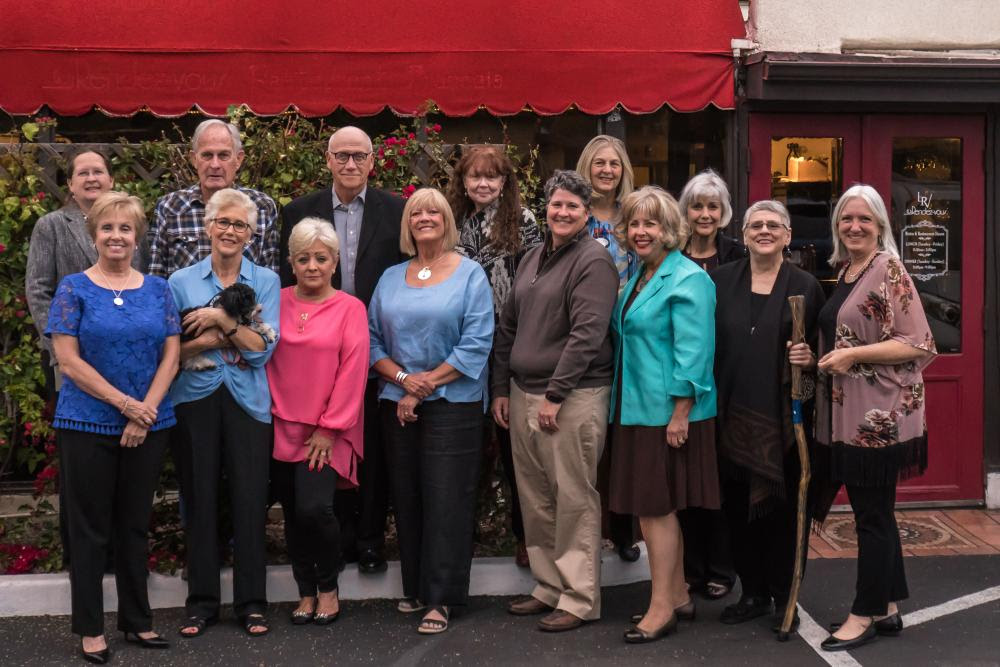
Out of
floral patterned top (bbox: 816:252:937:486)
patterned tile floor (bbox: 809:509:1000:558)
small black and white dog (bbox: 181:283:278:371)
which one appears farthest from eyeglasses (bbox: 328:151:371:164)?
patterned tile floor (bbox: 809:509:1000:558)

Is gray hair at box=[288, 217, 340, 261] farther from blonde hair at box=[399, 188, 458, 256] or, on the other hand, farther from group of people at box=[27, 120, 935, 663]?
blonde hair at box=[399, 188, 458, 256]

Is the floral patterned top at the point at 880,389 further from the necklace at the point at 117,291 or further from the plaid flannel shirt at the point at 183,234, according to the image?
the necklace at the point at 117,291

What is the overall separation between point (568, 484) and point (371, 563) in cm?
117

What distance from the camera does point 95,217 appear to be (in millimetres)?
4910

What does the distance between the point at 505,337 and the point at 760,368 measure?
121cm

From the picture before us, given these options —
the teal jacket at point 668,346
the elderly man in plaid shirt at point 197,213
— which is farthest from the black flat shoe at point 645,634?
the elderly man in plaid shirt at point 197,213

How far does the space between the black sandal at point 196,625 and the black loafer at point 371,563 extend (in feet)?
2.64

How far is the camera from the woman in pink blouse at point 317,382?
5.22 meters

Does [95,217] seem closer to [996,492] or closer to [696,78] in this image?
[696,78]

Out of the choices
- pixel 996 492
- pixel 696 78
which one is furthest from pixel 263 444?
pixel 996 492

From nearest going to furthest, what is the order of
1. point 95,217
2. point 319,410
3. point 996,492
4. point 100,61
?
point 95,217 → point 319,410 → point 100,61 → point 996,492

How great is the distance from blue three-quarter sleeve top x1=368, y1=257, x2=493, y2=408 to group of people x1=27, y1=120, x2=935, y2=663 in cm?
1

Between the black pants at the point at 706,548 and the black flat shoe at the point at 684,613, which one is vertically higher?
the black pants at the point at 706,548

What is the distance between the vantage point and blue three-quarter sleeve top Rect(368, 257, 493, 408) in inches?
208
